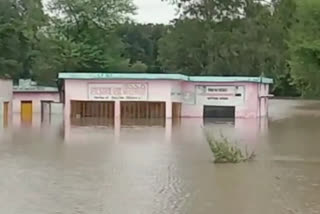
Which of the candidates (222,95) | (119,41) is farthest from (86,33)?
(222,95)

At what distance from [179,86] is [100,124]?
9.94 meters

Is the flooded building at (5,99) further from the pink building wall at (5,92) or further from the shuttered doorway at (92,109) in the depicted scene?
the shuttered doorway at (92,109)

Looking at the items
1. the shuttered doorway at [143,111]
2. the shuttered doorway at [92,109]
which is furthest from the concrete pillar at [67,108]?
the shuttered doorway at [143,111]

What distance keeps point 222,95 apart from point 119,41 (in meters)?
27.2

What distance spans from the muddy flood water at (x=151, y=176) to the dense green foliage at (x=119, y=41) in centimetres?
3443

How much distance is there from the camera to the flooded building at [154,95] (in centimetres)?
5294

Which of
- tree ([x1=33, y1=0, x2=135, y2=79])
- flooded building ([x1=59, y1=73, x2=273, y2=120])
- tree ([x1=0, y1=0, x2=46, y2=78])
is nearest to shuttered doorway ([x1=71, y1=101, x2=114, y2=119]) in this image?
flooded building ([x1=59, y1=73, x2=273, y2=120])

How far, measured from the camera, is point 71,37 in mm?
75938

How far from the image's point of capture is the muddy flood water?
587 inches

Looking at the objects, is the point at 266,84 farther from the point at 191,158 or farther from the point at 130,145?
the point at 191,158

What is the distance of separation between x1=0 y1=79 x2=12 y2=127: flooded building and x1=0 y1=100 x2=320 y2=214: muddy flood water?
61.6 ft

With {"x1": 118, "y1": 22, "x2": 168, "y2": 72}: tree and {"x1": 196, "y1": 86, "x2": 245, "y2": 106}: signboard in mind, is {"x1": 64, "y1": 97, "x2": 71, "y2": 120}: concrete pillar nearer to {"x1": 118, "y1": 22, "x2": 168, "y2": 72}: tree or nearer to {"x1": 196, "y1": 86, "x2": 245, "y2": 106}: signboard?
{"x1": 196, "y1": 86, "x2": 245, "y2": 106}: signboard

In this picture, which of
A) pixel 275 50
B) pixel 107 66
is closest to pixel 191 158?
pixel 275 50

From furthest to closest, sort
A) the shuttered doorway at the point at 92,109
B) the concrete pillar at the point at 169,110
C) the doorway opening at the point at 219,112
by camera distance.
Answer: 1. the doorway opening at the point at 219,112
2. the shuttered doorway at the point at 92,109
3. the concrete pillar at the point at 169,110
